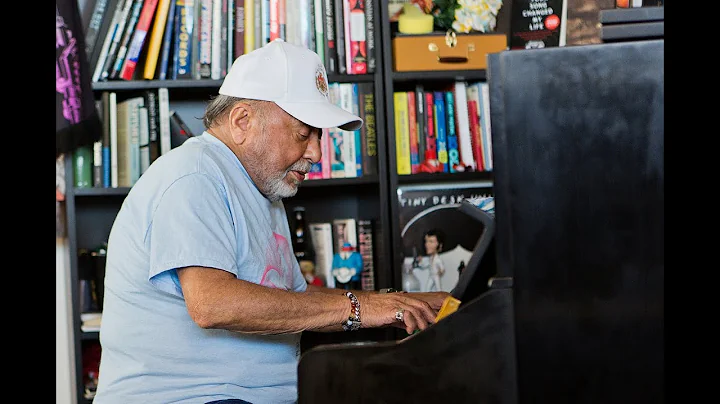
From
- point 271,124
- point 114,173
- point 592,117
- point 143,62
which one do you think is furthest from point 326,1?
point 592,117

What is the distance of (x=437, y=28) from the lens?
2.74 meters

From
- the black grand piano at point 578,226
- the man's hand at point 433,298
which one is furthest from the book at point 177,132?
the black grand piano at point 578,226

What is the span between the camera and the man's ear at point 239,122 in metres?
1.64

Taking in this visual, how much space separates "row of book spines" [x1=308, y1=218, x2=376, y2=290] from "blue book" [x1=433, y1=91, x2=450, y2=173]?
327mm

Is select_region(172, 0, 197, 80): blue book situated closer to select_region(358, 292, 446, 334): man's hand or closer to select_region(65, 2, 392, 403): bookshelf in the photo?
select_region(65, 2, 392, 403): bookshelf

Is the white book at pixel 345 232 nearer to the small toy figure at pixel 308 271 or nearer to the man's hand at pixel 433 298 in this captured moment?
the small toy figure at pixel 308 271

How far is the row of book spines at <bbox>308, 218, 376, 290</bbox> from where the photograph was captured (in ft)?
9.01

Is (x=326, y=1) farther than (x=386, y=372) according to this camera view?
Yes

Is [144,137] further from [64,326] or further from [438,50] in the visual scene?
[438,50]

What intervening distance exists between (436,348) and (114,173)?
70.2 inches

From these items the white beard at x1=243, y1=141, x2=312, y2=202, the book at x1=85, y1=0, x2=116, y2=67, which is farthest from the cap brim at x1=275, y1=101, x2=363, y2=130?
the book at x1=85, y1=0, x2=116, y2=67
